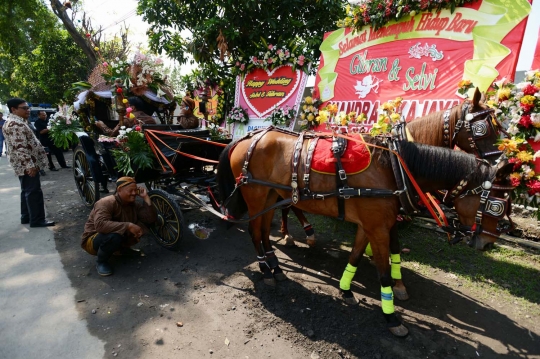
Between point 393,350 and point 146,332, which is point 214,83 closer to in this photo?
point 146,332

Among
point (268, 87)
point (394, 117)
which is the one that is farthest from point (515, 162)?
point (268, 87)

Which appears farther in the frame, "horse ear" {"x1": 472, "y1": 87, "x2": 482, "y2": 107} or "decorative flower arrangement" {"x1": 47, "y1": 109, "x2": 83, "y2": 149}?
"decorative flower arrangement" {"x1": 47, "y1": 109, "x2": 83, "y2": 149}

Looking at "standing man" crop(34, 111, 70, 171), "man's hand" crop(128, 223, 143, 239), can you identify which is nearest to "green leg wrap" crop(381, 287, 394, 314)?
"man's hand" crop(128, 223, 143, 239)

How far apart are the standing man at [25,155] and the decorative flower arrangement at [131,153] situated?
1.67m

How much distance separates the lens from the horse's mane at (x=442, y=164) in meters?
2.33

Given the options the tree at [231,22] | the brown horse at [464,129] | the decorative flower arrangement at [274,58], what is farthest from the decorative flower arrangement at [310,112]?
the brown horse at [464,129]

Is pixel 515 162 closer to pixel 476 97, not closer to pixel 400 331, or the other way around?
pixel 476 97

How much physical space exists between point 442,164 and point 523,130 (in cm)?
108

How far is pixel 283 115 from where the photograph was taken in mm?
6051

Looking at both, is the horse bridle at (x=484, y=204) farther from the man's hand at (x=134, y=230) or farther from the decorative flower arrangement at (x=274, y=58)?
the decorative flower arrangement at (x=274, y=58)

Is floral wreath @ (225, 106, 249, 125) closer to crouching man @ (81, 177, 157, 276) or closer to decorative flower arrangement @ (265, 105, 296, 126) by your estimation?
decorative flower arrangement @ (265, 105, 296, 126)

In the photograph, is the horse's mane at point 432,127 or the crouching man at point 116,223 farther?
the crouching man at point 116,223

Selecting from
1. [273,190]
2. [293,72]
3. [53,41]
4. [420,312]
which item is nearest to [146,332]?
[273,190]

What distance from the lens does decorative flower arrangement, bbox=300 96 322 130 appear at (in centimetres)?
554
